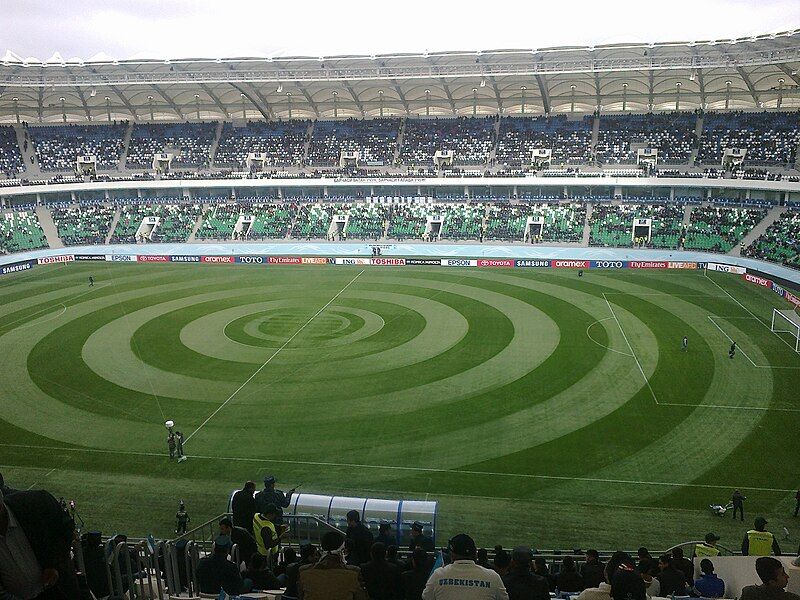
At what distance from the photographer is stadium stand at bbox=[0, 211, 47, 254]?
66.3 m

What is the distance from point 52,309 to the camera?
4500 centimetres

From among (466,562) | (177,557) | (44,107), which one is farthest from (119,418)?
(44,107)

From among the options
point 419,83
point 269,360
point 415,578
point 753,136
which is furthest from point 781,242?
point 415,578

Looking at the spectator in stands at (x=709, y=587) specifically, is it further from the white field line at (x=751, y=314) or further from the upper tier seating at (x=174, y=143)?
the upper tier seating at (x=174, y=143)

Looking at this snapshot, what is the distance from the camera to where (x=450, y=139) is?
7600cm

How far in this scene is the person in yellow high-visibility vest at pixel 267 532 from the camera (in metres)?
11.9

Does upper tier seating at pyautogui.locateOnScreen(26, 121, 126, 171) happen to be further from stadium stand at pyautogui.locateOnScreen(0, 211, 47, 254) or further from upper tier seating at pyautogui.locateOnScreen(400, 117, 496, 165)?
upper tier seating at pyautogui.locateOnScreen(400, 117, 496, 165)

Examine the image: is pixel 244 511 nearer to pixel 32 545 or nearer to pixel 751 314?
pixel 32 545

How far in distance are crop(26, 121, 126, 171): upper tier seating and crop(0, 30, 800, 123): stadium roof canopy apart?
2.40m

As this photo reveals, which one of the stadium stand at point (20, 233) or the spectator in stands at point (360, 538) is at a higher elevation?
the stadium stand at point (20, 233)

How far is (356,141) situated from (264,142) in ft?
38.4

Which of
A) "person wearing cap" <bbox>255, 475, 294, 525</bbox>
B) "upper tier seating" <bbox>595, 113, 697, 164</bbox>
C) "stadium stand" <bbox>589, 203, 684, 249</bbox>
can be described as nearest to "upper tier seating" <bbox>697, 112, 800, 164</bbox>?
"upper tier seating" <bbox>595, 113, 697, 164</bbox>

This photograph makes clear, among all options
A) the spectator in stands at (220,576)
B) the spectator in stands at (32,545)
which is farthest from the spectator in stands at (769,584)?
the spectator in stands at (32,545)

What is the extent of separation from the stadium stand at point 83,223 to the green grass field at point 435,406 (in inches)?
978
